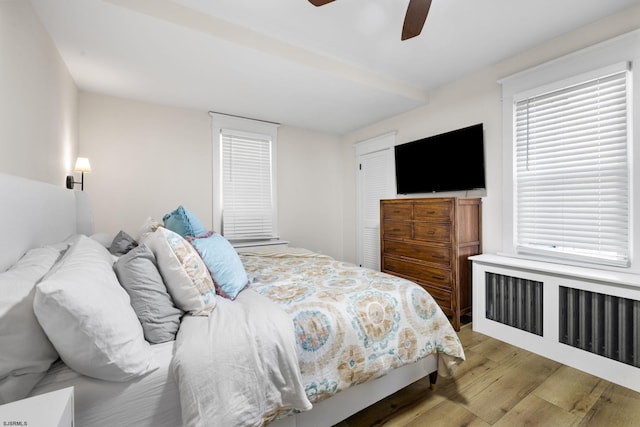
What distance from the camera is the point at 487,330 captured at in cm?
258

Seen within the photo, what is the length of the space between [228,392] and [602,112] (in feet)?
10.5

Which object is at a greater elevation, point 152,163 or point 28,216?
point 152,163

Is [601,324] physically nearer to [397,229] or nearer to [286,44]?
[397,229]

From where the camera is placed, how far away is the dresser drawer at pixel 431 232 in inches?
110

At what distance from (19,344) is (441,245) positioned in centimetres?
295

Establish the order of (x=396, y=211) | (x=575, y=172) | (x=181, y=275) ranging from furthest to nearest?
(x=396, y=211) < (x=575, y=172) < (x=181, y=275)

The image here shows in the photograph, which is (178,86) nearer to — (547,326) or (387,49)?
(387,49)

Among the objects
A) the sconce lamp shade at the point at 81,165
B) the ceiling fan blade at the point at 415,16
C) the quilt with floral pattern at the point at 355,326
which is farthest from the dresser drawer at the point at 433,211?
the sconce lamp shade at the point at 81,165

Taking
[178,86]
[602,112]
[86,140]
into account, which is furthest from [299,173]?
[602,112]

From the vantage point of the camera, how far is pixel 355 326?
1.42 metres

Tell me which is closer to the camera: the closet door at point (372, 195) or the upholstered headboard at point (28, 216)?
the upholstered headboard at point (28, 216)

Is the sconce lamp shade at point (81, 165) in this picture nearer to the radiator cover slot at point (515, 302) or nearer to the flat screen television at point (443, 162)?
the flat screen television at point (443, 162)

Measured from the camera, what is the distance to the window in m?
3.85

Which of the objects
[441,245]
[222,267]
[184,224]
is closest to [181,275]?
[222,267]
